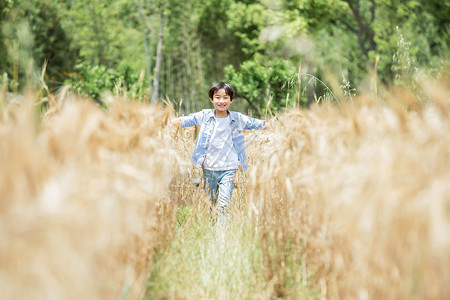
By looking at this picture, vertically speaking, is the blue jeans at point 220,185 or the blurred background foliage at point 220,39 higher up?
the blurred background foliage at point 220,39

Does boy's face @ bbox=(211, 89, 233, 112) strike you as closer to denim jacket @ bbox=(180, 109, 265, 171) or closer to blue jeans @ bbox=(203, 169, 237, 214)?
denim jacket @ bbox=(180, 109, 265, 171)

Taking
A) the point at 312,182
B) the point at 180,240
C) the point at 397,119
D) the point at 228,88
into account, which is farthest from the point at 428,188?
the point at 228,88

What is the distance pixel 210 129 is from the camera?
3.67 meters

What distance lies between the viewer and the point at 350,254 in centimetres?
157

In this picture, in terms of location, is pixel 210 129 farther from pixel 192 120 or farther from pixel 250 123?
pixel 250 123

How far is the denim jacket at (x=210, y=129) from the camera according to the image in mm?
3664

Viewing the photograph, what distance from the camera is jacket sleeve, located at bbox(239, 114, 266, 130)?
363cm

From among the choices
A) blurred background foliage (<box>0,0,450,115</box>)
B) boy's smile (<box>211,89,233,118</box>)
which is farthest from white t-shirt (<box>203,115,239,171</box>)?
blurred background foliage (<box>0,0,450,115</box>)

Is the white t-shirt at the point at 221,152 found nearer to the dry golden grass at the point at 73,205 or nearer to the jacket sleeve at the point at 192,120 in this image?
the jacket sleeve at the point at 192,120

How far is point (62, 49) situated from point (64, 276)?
1341 centimetres

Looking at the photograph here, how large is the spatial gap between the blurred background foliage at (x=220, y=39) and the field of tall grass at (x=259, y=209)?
22.3 feet

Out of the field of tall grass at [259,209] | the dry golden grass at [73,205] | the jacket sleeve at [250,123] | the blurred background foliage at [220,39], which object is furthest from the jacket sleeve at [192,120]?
the blurred background foliage at [220,39]

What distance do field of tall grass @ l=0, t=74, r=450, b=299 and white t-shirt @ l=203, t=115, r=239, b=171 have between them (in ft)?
4.41

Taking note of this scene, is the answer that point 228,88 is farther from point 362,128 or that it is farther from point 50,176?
point 50,176
